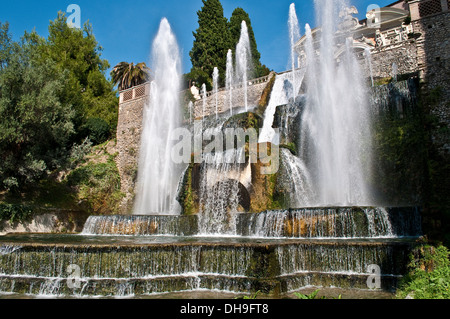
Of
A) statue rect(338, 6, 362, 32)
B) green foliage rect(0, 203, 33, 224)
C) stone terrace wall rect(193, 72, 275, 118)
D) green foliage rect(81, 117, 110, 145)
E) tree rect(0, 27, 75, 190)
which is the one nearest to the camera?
green foliage rect(0, 203, 33, 224)

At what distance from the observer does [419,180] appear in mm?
12180

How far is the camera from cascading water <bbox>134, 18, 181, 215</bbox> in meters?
17.9

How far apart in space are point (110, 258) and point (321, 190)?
28.0 feet

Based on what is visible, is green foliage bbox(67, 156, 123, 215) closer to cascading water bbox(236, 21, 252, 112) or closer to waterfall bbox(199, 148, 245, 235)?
waterfall bbox(199, 148, 245, 235)

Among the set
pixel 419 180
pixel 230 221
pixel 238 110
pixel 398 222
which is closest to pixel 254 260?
pixel 398 222

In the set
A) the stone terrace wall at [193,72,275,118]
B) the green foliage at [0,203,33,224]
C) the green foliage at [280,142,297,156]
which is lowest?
the green foliage at [0,203,33,224]

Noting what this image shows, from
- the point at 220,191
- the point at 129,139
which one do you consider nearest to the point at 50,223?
the point at 220,191

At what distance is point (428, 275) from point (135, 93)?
67.1 ft

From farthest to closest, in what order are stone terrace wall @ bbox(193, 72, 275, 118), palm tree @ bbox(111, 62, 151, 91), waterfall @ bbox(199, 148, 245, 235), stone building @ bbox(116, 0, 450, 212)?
1. palm tree @ bbox(111, 62, 151, 91)
2. stone terrace wall @ bbox(193, 72, 275, 118)
3. stone building @ bbox(116, 0, 450, 212)
4. waterfall @ bbox(199, 148, 245, 235)

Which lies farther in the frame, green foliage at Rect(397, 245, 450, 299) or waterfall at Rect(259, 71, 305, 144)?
waterfall at Rect(259, 71, 305, 144)

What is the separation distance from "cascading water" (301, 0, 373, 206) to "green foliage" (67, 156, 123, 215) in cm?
1037

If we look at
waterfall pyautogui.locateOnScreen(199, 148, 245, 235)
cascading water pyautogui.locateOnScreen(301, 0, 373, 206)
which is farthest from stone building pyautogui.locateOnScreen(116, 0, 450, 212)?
waterfall pyautogui.locateOnScreen(199, 148, 245, 235)

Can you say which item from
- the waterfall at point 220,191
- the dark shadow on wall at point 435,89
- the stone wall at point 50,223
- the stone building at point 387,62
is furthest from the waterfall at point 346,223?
the stone wall at point 50,223
